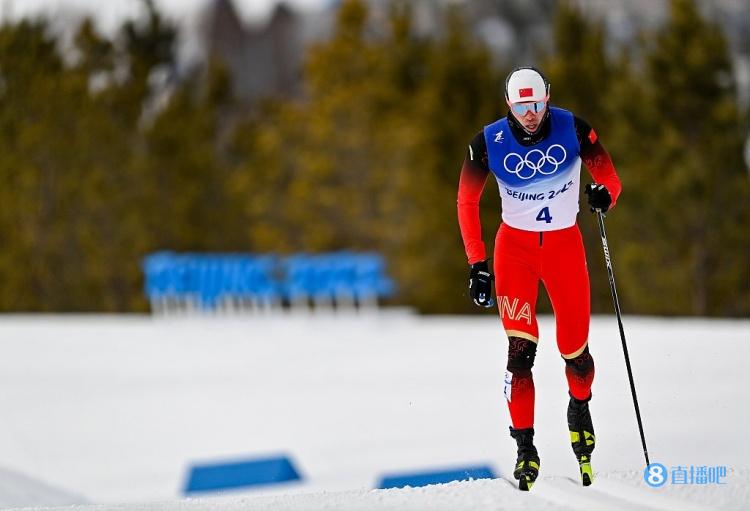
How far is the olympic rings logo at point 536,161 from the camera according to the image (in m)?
4.41

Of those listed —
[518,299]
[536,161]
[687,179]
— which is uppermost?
[536,161]

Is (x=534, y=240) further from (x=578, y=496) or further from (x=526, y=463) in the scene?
(x=578, y=496)

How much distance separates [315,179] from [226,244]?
7176mm

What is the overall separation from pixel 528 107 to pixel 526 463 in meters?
1.49

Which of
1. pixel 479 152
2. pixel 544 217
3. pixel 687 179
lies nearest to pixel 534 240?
pixel 544 217

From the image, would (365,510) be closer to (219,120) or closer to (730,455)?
(730,455)

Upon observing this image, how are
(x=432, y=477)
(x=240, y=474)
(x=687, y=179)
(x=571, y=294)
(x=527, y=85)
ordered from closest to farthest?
1. (x=527, y=85)
2. (x=571, y=294)
3. (x=432, y=477)
4. (x=240, y=474)
5. (x=687, y=179)

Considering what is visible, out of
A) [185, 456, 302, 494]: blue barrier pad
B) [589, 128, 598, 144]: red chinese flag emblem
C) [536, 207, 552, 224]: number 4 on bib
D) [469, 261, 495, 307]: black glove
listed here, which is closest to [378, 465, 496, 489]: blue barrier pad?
[185, 456, 302, 494]: blue barrier pad

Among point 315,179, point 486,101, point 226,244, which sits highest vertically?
point 486,101

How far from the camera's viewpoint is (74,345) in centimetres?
1595

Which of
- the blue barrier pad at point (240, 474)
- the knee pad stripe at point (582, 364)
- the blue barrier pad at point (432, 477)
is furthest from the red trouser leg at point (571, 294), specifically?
the blue barrier pad at point (240, 474)

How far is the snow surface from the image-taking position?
4.81 metres

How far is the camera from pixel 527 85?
429 cm

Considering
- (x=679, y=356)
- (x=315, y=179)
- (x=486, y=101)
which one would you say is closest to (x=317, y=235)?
(x=315, y=179)
